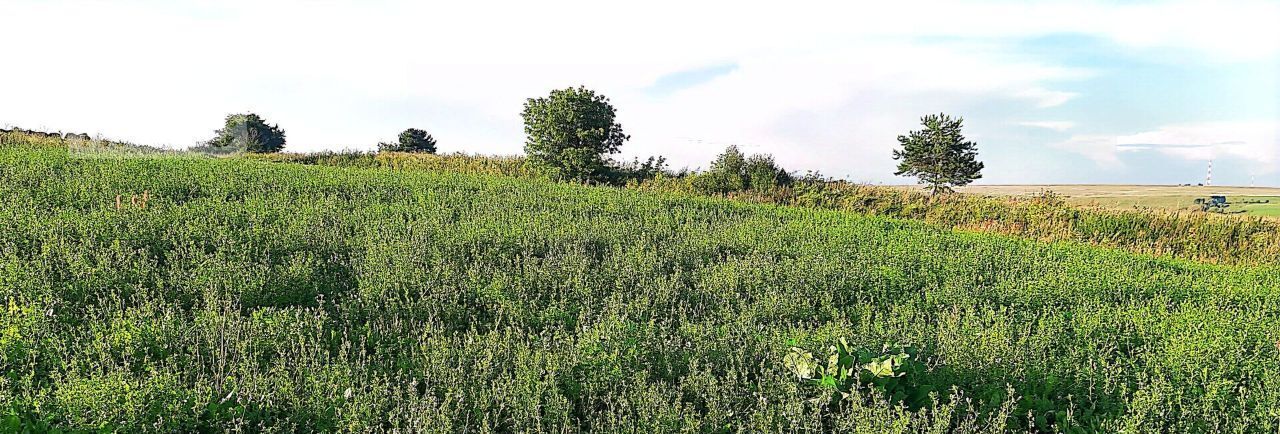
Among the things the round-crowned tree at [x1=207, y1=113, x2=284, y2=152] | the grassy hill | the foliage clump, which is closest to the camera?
the grassy hill

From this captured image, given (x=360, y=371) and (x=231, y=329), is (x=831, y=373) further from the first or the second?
(x=231, y=329)

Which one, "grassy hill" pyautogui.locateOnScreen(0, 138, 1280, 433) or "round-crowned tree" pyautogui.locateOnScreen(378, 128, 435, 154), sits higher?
"round-crowned tree" pyautogui.locateOnScreen(378, 128, 435, 154)

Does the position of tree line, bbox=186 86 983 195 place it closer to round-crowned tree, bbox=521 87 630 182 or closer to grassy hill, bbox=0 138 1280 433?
round-crowned tree, bbox=521 87 630 182

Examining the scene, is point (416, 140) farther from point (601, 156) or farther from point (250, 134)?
point (601, 156)

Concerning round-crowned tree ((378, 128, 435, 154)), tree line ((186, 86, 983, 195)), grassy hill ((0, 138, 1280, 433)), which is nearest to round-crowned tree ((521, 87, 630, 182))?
tree line ((186, 86, 983, 195))

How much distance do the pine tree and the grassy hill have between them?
56.9ft

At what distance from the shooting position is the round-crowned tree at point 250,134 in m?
38.9

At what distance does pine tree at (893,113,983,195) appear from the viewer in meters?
26.2

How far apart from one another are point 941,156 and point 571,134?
47.8 feet

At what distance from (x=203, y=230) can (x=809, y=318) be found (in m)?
5.97

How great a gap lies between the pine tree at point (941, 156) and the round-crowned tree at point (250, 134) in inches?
1309

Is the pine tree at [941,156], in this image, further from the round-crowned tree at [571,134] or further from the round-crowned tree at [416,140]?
the round-crowned tree at [416,140]

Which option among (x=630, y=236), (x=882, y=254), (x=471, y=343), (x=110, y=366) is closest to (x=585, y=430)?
(x=471, y=343)

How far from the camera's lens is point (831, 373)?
3.67m
